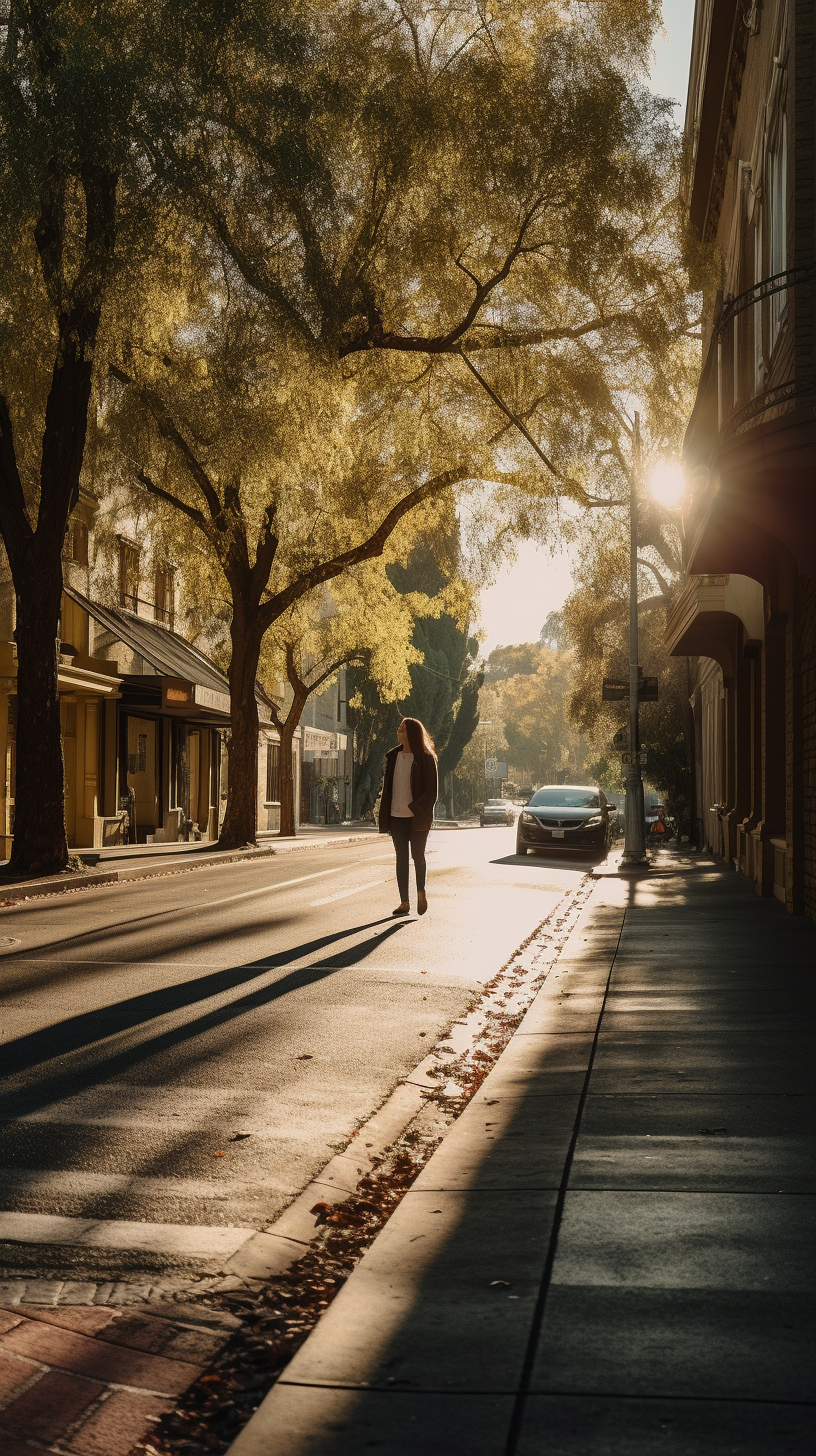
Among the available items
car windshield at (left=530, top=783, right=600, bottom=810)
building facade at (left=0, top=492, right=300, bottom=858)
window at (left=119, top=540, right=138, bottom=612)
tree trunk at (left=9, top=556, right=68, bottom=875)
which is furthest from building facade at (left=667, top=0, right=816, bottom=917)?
window at (left=119, top=540, right=138, bottom=612)

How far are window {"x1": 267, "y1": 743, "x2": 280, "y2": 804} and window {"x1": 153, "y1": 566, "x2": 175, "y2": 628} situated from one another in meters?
13.8

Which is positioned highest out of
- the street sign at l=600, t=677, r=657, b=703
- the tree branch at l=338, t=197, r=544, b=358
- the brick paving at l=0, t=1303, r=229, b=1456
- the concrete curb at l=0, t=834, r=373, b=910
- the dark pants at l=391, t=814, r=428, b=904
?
the tree branch at l=338, t=197, r=544, b=358

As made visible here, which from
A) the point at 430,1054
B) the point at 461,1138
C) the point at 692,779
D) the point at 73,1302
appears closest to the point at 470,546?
the point at 692,779

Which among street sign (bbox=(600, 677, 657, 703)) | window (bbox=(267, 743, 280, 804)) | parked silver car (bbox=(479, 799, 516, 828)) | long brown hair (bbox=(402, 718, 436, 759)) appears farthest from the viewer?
parked silver car (bbox=(479, 799, 516, 828))

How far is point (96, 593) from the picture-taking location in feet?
97.4

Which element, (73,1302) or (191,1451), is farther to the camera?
(73,1302)

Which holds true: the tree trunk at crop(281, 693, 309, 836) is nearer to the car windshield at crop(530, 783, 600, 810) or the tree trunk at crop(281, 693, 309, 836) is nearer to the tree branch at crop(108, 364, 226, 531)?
the car windshield at crop(530, 783, 600, 810)

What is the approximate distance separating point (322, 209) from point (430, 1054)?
13.2 meters

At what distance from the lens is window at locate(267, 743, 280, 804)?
50.7 metres

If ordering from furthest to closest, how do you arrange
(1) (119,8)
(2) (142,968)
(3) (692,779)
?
(3) (692,779) < (1) (119,8) < (2) (142,968)

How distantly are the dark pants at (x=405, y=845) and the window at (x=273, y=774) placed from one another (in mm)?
36255

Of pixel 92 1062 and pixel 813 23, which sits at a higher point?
pixel 813 23

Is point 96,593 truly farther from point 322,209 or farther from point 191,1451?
point 191,1451

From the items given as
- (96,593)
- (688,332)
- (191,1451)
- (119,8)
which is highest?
(119,8)
